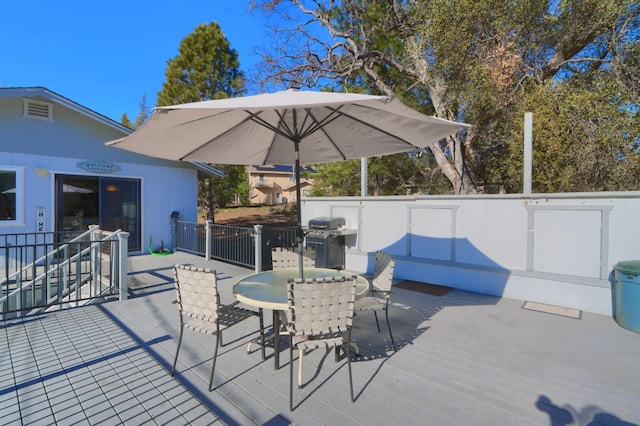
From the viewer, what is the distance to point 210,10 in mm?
13859

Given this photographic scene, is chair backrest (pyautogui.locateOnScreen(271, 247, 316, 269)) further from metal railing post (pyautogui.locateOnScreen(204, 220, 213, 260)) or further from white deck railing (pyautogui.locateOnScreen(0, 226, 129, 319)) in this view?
metal railing post (pyautogui.locateOnScreen(204, 220, 213, 260))

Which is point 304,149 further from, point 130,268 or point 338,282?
point 130,268

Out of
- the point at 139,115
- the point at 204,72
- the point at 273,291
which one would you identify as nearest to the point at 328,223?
the point at 273,291

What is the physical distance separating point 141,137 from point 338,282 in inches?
83.0

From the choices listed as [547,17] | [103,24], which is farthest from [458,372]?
[103,24]

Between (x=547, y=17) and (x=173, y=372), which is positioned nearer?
(x=173, y=372)

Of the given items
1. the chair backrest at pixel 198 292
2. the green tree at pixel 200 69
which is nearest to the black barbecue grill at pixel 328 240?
the chair backrest at pixel 198 292

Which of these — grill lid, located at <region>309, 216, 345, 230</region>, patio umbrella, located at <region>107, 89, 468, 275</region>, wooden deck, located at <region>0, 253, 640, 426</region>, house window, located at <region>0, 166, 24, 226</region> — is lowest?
wooden deck, located at <region>0, 253, 640, 426</region>

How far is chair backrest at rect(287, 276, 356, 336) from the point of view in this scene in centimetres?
228

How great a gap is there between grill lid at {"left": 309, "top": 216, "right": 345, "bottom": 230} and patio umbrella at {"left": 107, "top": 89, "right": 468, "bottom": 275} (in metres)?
2.34

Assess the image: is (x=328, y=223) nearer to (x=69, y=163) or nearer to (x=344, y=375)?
(x=344, y=375)

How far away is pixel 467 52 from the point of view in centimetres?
826

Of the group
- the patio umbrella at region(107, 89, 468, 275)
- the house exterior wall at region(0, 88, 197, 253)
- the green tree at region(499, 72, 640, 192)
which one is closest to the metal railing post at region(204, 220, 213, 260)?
the house exterior wall at region(0, 88, 197, 253)

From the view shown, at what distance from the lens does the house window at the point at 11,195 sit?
21.4ft
